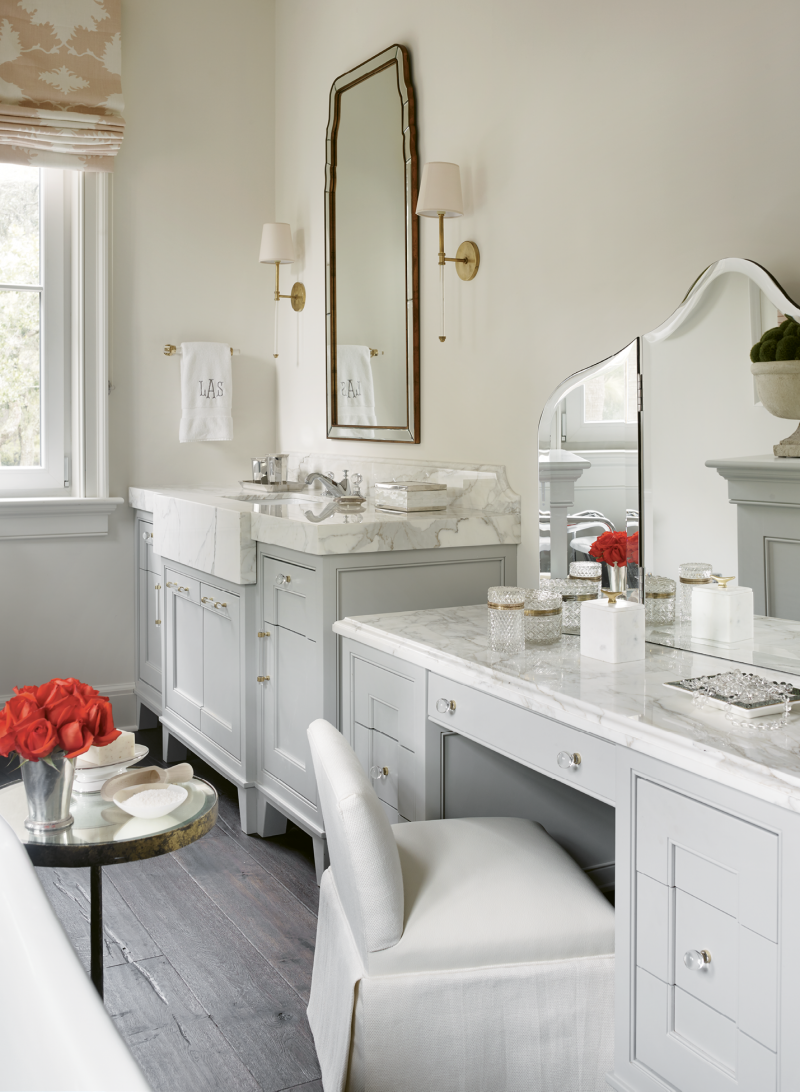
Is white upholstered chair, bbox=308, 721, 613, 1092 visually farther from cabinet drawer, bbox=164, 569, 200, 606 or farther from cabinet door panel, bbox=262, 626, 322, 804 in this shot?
cabinet drawer, bbox=164, 569, 200, 606

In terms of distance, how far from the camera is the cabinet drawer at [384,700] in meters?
1.97

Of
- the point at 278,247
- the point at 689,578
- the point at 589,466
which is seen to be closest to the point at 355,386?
the point at 278,247

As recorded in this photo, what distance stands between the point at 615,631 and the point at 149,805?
87 centimetres

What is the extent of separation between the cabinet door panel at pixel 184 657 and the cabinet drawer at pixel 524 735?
1370 mm

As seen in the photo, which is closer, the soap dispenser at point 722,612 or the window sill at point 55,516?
the soap dispenser at point 722,612

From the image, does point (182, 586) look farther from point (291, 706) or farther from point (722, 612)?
point (722, 612)

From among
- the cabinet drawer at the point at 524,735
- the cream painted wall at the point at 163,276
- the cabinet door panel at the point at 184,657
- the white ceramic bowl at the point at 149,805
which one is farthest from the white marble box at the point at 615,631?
the cream painted wall at the point at 163,276

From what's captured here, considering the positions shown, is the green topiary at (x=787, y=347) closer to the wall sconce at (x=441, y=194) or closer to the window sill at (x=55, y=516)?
the wall sconce at (x=441, y=194)

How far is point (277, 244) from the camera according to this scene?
3615mm

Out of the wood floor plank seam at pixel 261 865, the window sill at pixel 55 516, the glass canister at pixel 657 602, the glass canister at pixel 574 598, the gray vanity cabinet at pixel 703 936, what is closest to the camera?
the gray vanity cabinet at pixel 703 936

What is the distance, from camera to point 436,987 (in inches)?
56.9

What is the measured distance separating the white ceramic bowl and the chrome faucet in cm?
155

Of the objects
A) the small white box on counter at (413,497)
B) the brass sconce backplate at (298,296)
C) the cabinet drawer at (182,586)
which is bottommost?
the cabinet drawer at (182,586)

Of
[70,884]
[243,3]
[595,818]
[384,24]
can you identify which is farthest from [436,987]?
[243,3]
